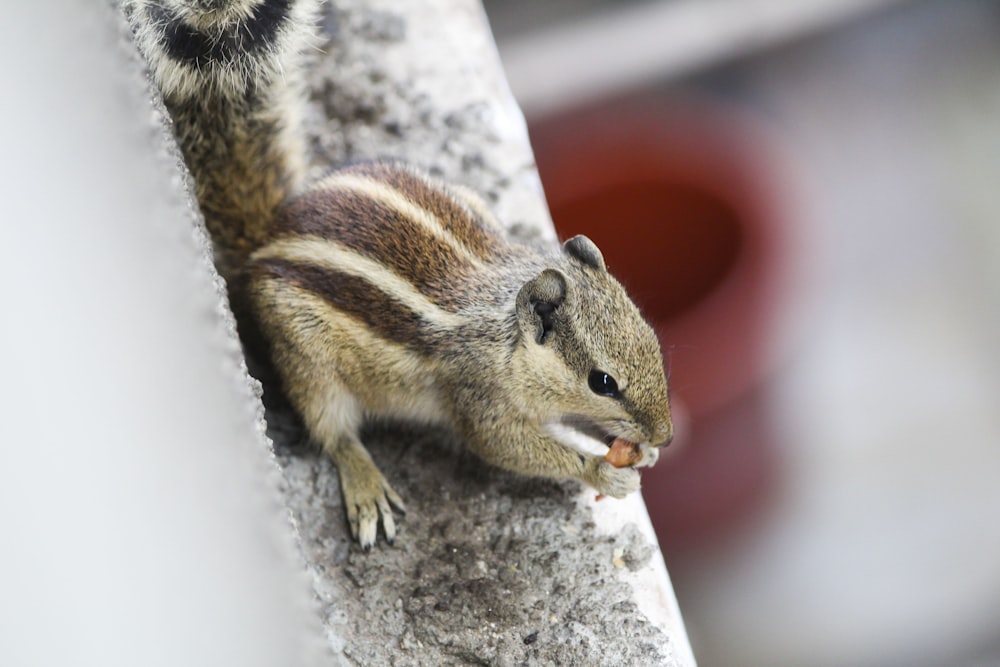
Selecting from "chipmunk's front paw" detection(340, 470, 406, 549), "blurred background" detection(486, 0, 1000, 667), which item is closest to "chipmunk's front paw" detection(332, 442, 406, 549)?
"chipmunk's front paw" detection(340, 470, 406, 549)

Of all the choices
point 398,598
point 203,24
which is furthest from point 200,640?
point 203,24

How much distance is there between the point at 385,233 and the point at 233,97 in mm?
235

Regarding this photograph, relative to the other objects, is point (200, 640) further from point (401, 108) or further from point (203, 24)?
point (401, 108)

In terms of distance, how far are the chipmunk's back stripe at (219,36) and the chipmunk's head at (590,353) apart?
15.6 inches

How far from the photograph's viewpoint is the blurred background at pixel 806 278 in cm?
223

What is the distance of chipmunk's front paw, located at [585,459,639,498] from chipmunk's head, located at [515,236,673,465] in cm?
3

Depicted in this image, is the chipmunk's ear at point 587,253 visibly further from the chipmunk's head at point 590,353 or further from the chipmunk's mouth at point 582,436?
the chipmunk's mouth at point 582,436

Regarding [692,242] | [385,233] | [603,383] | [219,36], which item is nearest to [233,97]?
[219,36]

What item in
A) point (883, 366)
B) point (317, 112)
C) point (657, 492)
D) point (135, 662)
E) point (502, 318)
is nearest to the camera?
point (135, 662)

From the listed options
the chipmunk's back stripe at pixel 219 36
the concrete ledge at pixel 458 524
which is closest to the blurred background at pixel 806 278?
the concrete ledge at pixel 458 524

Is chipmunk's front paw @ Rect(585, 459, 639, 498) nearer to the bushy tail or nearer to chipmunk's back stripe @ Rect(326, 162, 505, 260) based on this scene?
chipmunk's back stripe @ Rect(326, 162, 505, 260)

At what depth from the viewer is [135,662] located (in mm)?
505

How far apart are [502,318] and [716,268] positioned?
119cm

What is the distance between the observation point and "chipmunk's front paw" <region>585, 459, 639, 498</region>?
4.04 ft
